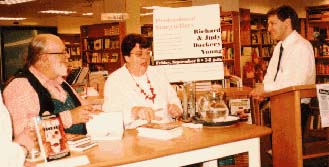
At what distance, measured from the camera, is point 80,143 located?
2.27m

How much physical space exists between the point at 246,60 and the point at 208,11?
18.9 feet

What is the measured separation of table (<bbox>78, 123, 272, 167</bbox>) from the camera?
2.07 m

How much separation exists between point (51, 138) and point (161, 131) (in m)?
0.67

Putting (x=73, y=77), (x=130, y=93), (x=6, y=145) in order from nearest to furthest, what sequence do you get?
(x=6, y=145)
(x=130, y=93)
(x=73, y=77)

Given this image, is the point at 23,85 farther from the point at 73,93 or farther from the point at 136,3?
the point at 136,3

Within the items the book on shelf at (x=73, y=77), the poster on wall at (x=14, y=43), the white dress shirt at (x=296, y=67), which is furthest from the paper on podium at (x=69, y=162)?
the poster on wall at (x=14, y=43)

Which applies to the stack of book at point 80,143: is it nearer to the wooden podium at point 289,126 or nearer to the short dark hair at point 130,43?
the short dark hair at point 130,43

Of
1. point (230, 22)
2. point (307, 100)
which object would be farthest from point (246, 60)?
point (307, 100)

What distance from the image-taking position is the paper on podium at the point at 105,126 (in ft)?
7.94

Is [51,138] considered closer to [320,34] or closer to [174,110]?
[174,110]

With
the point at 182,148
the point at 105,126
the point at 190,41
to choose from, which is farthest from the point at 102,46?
the point at 182,148

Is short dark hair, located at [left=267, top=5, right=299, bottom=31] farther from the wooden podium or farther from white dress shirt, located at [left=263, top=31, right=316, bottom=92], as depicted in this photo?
the wooden podium

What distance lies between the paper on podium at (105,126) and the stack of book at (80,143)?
0.33 feet

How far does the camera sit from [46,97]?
2.69 meters
